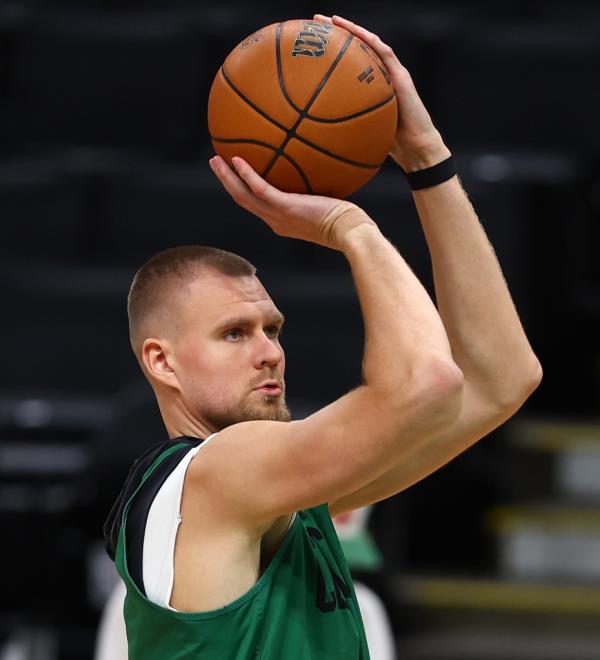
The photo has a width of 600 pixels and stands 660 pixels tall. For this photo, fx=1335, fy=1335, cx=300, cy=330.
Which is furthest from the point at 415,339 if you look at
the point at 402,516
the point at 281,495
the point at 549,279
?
the point at 549,279

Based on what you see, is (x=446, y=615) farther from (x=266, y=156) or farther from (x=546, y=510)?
(x=266, y=156)

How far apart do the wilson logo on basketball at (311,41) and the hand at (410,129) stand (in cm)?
6

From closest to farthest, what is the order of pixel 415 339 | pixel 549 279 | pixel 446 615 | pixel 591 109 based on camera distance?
1. pixel 415 339
2. pixel 446 615
3. pixel 549 279
4. pixel 591 109

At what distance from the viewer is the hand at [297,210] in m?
2.35

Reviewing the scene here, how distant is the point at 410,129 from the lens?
2.62m

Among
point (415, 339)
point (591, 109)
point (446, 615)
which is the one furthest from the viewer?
point (591, 109)

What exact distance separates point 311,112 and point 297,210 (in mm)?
200

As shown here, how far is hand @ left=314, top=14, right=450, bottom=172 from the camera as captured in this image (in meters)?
2.55

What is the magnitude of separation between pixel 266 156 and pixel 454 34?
194 inches

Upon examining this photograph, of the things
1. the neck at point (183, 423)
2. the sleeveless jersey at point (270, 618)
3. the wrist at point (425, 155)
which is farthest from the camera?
the wrist at point (425, 155)

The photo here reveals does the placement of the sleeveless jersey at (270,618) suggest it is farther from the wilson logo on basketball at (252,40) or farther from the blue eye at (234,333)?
the wilson logo on basketball at (252,40)

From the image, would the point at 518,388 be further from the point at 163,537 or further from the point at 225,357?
the point at 163,537

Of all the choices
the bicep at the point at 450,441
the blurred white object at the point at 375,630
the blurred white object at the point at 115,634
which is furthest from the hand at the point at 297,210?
the blurred white object at the point at 375,630

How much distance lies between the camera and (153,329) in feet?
8.34
